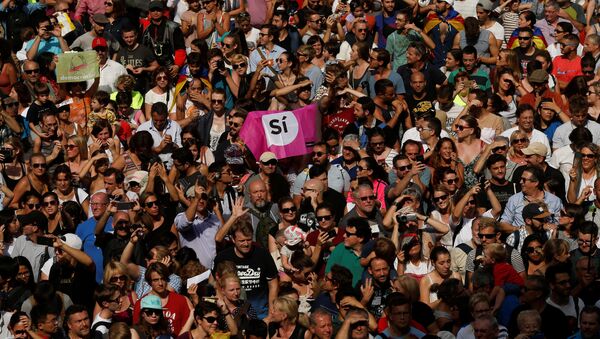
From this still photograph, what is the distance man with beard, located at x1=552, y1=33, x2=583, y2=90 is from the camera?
23594mm

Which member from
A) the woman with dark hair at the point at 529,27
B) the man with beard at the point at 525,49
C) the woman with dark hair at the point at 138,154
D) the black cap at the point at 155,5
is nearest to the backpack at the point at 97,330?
the woman with dark hair at the point at 138,154

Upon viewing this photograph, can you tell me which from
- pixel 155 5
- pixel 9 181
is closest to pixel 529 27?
pixel 155 5

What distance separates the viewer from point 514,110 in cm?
2250

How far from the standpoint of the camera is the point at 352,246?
1842cm

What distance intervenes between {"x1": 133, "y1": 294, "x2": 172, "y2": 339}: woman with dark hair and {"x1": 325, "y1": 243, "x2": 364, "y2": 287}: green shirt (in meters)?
1.89

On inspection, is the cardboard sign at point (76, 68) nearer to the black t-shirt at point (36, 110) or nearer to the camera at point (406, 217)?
the black t-shirt at point (36, 110)

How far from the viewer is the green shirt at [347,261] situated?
18.2 meters

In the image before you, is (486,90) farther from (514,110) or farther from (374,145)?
(374,145)

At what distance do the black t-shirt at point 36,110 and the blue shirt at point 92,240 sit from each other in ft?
10.7

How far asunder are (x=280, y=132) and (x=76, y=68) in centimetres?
318

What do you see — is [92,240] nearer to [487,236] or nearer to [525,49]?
[487,236]

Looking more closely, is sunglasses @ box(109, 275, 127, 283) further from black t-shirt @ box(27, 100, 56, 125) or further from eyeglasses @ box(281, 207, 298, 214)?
black t-shirt @ box(27, 100, 56, 125)

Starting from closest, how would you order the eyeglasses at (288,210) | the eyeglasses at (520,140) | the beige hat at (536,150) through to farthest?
the eyeglasses at (288,210) → the beige hat at (536,150) → the eyeglasses at (520,140)

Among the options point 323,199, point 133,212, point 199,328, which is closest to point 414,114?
point 323,199
